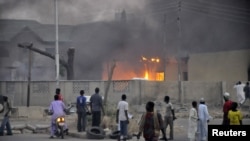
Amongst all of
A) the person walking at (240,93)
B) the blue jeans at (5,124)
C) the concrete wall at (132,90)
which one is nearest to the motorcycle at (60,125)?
the blue jeans at (5,124)

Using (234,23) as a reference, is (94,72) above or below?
below

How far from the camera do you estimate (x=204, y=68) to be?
40.9 m

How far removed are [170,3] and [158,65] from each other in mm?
5296

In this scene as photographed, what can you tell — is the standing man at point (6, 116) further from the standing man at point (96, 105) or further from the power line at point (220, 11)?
the power line at point (220, 11)

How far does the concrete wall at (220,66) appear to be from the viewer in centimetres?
3759

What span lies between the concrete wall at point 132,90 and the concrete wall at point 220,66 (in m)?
6.87

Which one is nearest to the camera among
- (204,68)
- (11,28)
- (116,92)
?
(116,92)

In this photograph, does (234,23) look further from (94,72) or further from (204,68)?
(94,72)

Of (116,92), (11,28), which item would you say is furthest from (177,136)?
(11,28)

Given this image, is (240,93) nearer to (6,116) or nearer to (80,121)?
(80,121)

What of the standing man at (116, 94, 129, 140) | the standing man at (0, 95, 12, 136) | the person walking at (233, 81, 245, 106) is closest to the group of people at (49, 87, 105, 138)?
the standing man at (116, 94, 129, 140)

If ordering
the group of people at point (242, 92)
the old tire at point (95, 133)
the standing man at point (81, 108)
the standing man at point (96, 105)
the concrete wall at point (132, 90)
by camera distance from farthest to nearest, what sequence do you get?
the concrete wall at point (132, 90), the group of people at point (242, 92), the standing man at point (81, 108), the standing man at point (96, 105), the old tire at point (95, 133)

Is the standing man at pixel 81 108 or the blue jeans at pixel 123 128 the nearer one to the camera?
the blue jeans at pixel 123 128

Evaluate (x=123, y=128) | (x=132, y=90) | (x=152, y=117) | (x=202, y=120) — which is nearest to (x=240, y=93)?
(x=132, y=90)
